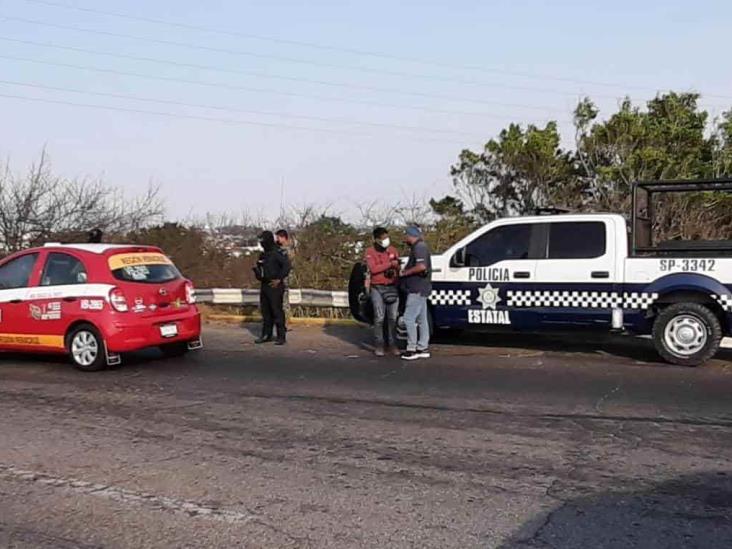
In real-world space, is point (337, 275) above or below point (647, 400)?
above

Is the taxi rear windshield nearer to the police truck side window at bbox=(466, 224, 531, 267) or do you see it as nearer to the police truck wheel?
the police truck wheel

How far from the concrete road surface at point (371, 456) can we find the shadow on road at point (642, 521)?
1 centimetres

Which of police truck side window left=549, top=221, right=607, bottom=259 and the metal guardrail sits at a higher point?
A: police truck side window left=549, top=221, right=607, bottom=259

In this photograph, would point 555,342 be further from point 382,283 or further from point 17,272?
point 17,272

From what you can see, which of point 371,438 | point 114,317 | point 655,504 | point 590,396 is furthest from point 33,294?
point 655,504

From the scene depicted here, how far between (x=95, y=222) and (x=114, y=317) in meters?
11.2

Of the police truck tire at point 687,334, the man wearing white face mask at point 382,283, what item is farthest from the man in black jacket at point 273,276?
the police truck tire at point 687,334

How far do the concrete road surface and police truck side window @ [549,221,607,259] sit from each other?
4.72 feet

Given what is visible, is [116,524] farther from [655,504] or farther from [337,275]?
[337,275]

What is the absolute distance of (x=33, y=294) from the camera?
1032 cm

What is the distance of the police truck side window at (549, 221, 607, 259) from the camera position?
10477 mm

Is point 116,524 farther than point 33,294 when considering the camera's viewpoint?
No

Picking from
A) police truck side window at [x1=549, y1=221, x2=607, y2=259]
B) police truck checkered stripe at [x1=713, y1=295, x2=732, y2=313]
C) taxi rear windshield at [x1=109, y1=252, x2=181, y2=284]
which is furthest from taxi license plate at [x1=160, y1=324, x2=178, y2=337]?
police truck checkered stripe at [x1=713, y1=295, x2=732, y2=313]

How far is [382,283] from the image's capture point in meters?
10.9
